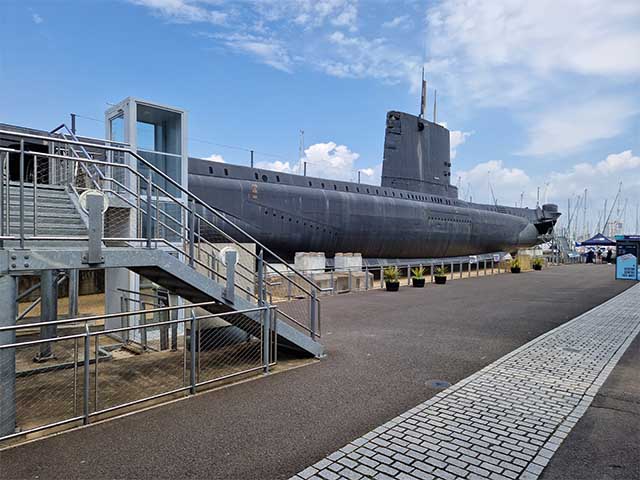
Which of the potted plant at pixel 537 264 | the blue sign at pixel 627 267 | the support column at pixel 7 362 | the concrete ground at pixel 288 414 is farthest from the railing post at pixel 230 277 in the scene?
the potted plant at pixel 537 264

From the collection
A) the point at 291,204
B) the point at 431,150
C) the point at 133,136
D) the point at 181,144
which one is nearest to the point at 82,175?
the point at 133,136

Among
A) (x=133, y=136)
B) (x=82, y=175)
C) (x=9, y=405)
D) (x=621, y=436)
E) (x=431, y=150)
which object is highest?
(x=431, y=150)

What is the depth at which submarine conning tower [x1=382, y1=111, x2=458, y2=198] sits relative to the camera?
93.9 feet

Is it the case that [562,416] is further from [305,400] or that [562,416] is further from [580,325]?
[580,325]

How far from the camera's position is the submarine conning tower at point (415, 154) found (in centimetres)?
2862

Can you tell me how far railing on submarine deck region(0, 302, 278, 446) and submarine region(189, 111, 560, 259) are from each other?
611 centimetres

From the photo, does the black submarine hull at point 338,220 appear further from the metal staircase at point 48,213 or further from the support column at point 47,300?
the metal staircase at point 48,213

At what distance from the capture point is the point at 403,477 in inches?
159

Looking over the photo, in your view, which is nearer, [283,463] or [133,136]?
[283,463]

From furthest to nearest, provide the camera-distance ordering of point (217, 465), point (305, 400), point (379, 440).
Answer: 1. point (305, 400)
2. point (379, 440)
3. point (217, 465)

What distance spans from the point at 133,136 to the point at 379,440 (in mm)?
8032

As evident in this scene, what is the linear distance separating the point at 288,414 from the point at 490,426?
2356 millimetres

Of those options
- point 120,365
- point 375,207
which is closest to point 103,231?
point 120,365

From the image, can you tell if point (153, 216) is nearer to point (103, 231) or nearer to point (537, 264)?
point (103, 231)
